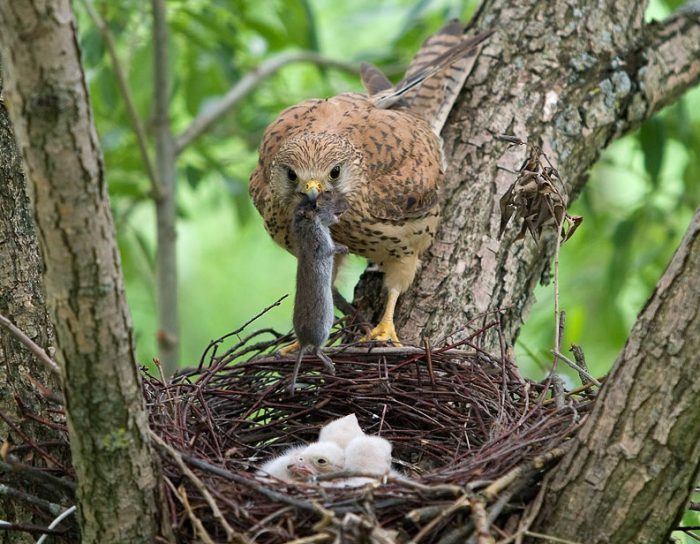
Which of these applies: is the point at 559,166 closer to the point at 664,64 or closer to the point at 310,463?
the point at 664,64

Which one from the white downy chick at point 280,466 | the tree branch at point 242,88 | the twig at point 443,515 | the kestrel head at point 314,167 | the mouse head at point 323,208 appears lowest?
the twig at point 443,515

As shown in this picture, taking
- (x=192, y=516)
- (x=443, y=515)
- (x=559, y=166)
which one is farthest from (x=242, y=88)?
(x=443, y=515)

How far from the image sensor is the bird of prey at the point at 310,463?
370 cm

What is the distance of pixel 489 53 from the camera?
219 inches

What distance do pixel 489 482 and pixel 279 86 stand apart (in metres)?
5.47

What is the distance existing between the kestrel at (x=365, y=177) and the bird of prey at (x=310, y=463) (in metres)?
0.98

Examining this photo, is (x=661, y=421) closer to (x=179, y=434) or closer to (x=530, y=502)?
(x=530, y=502)

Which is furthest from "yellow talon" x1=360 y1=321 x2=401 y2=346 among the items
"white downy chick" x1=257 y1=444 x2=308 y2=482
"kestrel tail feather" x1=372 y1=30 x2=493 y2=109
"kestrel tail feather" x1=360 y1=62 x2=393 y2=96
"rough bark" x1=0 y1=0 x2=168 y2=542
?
"rough bark" x1=0 y1=0 x2=168 y2=542

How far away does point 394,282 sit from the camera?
4969 millimetres

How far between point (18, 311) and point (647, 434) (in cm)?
213

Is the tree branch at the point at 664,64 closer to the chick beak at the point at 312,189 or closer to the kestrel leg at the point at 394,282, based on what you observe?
the kestrel leg at the point at 394,282

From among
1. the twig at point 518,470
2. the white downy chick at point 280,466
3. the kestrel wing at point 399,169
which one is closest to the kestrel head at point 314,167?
the kestrel wing at point 399,169

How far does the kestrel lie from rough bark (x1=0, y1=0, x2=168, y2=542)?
79.4 inches

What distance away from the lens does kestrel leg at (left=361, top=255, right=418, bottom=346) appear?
191 inches
